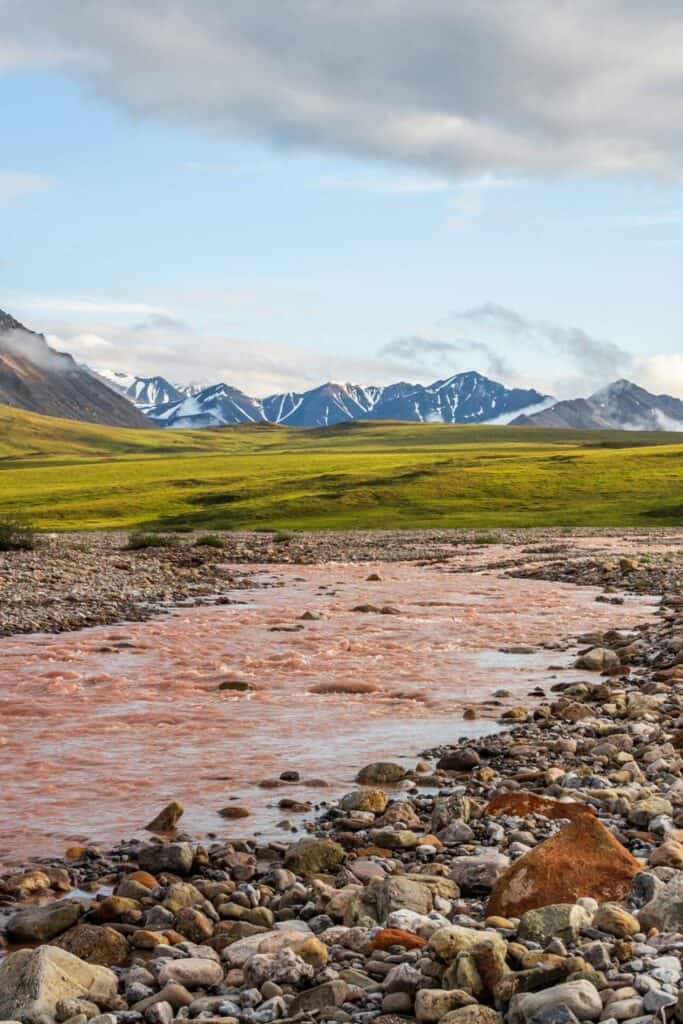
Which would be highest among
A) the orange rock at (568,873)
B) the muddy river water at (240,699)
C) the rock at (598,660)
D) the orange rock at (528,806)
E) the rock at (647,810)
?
the orange rock at (568,873)

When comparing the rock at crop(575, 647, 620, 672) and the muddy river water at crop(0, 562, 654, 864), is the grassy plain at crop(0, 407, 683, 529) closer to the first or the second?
the muddy river water at crop(0, 562, 654, 864)

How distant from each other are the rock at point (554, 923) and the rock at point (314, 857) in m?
2.93

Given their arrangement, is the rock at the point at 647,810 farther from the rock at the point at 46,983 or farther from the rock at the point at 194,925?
the rock at the point at 46,983

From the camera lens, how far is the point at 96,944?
28.9ft

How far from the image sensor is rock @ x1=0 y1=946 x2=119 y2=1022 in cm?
729

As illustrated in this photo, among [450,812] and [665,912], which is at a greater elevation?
[665,912]

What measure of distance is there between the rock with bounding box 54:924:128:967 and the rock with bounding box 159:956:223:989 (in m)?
0.74

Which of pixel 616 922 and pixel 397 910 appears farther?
pixel 397 910

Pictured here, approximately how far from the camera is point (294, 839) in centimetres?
1220

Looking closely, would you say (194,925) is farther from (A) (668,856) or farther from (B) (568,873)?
(A) (668,856)

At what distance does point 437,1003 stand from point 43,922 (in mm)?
3921

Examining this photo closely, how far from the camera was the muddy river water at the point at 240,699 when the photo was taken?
13883 mm

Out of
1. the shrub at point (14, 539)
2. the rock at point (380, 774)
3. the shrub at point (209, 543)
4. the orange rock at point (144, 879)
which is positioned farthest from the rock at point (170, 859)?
the shrub at point (209, 543)

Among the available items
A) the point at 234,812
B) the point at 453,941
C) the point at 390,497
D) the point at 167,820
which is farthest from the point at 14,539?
the point at 390,497
